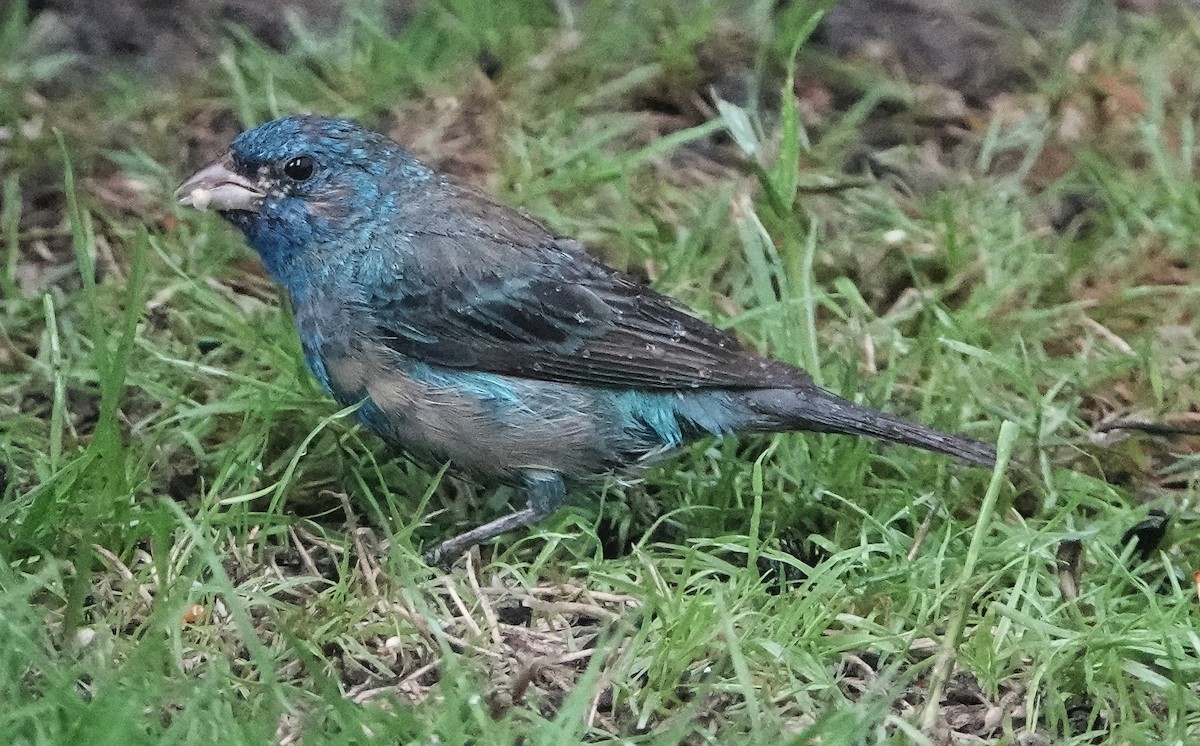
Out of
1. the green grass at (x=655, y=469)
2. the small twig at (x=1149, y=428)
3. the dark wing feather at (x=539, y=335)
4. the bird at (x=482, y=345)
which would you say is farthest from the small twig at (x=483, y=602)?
the small twig at (x=1149, y=428)

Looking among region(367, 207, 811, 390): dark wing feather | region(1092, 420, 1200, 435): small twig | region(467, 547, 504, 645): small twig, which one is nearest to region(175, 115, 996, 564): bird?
region(367, 207, 811, 390): dark wing feather

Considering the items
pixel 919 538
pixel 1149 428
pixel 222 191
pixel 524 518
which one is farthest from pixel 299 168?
pixel 1149 428

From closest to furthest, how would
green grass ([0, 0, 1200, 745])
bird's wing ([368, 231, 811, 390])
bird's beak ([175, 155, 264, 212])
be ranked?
1. green grass ([0, 0, 1200, 745])
2. bird's wing ([368, 231, 811, 390])
3. bird's beak ([175, 155, 264, 212])

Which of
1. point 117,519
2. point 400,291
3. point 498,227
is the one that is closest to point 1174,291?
point 498,227

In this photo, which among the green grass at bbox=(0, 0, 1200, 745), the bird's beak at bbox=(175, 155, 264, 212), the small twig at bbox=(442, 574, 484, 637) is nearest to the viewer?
the green grass at bbox=(0, 0, 1200, 745)

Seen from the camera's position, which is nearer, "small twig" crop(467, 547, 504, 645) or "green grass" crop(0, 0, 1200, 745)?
"green grass" crop(0, 0, 1200, 745)

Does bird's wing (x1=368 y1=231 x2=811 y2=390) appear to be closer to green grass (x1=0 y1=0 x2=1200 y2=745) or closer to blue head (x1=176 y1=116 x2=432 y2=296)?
blue head (x1=176 y1=116 x2=432 y2=296)

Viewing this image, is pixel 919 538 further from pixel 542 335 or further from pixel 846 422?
pixel 542 335

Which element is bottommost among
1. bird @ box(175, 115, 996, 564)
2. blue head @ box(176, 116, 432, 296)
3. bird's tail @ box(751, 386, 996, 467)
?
bird's tail @ box(751, 386, 996, 467)

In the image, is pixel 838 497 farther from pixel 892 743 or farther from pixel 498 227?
pixel 498 227
